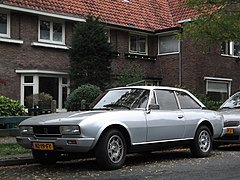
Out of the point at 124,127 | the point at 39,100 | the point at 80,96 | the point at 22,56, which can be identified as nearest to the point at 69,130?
the point at 124,127

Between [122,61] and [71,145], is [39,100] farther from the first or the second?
[71,145]

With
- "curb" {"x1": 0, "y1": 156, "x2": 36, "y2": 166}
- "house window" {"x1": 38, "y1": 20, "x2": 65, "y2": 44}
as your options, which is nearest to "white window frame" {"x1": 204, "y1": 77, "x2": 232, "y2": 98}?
"house window" {"x1": 38, "y1": 20, "x2": 65, "y2": 44}

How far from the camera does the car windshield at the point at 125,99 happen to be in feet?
29.6

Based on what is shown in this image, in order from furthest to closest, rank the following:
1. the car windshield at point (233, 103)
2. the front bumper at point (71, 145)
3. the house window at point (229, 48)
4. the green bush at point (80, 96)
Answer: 1. the house window at point (229, 48)
2. the green bush at point (80, 96)
3. the car windshield at point (233, 103)
4. the front bumper at point (71, 145)

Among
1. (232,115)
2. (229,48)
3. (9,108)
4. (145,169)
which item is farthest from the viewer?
(229,48)

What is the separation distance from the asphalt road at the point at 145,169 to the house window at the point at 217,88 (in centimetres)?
1387

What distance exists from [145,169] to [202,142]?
234 centimetres

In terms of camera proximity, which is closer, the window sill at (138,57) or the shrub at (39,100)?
the shrub at (39,100)

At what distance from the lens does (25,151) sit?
10.3 meters

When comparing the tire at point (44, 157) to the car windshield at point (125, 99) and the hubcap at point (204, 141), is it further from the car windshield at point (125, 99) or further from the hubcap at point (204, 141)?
the hubcap at point (204, 141)

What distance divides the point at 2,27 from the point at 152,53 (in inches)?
385

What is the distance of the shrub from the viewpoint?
1734 cm

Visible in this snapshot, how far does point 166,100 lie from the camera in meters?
9.67

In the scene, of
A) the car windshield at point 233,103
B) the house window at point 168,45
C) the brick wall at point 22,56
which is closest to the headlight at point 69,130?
the car windshield at point 233,103
